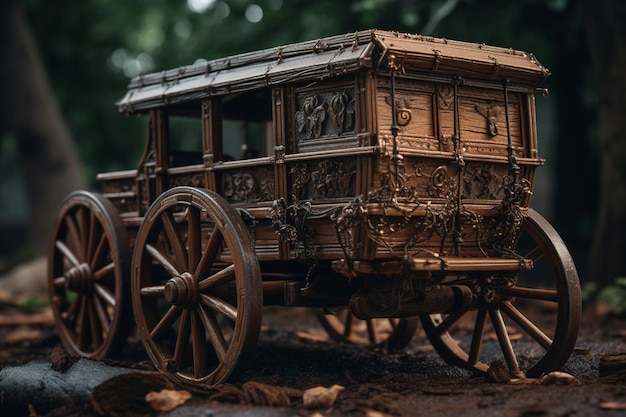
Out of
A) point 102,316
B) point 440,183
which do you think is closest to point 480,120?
point 440,183

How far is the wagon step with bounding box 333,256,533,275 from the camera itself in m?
6.21

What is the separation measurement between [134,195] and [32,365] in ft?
6.68

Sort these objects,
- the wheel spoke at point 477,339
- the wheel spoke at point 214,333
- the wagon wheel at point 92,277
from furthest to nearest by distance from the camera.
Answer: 1. the wagon wheel at point 92,277
2. the wheel spoke at point 477,339
3. the wheel spoke at point 214,333

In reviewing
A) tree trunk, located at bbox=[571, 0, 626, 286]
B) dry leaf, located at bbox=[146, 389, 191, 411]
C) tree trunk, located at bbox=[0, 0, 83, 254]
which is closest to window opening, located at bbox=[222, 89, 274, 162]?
dry leaf, located at bbox=[146, 389, 191, 411]

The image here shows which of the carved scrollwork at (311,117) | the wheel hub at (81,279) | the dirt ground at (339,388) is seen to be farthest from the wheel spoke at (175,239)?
the wheel hub at (81,279)

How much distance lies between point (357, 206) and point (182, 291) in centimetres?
151

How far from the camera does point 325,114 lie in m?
6.54

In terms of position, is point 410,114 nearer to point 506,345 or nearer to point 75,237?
point 506,345

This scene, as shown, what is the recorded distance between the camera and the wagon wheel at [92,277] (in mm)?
8039

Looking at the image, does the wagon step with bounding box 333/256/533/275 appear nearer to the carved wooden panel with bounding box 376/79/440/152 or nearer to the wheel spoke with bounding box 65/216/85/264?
the carved wooden panel with bounding box 376/79/440/152

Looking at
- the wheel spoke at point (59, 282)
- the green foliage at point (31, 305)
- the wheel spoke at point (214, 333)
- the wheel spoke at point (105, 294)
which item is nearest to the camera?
the wheel spoke at point (214, 333)

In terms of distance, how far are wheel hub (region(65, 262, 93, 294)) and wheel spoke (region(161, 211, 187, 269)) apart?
5.10 feet

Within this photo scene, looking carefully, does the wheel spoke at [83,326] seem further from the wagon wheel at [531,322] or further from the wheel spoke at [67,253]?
the wagon wheel at [531,322]

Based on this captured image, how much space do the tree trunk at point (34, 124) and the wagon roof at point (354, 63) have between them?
9.83 meters
